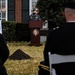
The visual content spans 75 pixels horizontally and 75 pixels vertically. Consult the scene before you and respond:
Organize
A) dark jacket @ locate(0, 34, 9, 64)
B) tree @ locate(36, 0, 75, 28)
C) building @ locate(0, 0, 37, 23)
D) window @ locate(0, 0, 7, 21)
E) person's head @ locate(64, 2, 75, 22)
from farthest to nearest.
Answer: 1. window @ locate(0, 0, 7, 21)
2. building @ locate(0, 0, 37, 23)
3. tree @ locate(36, 0, 75, 28)
4. dark jacket @ locate(0, 34, 9, 64)
5. person's head @ locate(64, 2, 75, 22)

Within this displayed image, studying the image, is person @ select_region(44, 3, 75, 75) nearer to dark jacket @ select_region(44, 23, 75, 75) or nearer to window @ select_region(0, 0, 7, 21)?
dark jacket @ select_region(44, 23, 75, 75)

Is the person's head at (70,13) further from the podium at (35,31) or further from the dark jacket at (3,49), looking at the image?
the podium at (35,31)

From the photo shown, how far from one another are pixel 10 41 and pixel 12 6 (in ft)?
12.7

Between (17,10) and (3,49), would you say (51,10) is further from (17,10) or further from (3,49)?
(3,49)

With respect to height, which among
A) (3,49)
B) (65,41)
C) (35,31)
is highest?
(65,41)

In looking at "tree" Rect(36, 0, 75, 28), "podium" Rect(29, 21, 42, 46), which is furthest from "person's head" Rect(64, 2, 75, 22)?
"tree" Rect(36, 0, 75, 28)

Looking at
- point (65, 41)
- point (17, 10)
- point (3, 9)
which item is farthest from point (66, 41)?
point (3, 9)

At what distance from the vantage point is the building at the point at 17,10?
2542cm

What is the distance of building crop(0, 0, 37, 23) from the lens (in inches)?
1001

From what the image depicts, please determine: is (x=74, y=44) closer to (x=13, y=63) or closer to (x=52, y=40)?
(x=52, y=40)

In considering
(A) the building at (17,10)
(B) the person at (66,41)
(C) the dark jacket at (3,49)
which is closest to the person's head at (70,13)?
(B) the person at (66,41)

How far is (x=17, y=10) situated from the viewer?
25469mm

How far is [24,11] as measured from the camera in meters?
25.5

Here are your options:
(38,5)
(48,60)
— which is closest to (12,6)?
(38,5)
